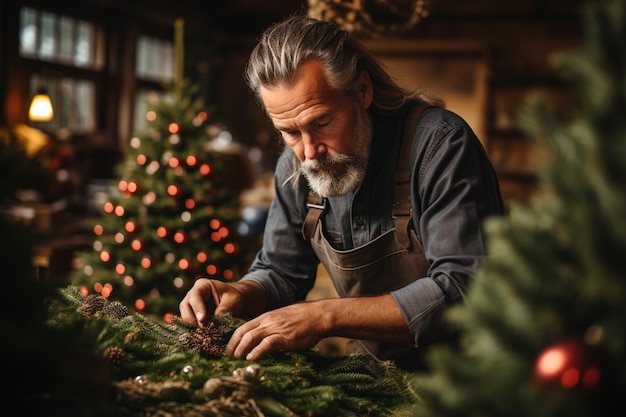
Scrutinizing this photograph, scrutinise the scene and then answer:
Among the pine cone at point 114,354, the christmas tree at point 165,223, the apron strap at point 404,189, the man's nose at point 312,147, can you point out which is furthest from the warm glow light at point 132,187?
the pine cone at point 114,354

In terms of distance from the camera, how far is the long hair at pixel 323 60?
1983mm

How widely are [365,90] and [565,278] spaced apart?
1490mm


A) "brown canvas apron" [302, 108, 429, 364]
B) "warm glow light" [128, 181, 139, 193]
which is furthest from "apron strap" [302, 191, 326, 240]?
"warm glow light" [128, 181, 139, 193]

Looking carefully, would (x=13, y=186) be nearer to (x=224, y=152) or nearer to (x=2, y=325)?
(x=2, y=325)

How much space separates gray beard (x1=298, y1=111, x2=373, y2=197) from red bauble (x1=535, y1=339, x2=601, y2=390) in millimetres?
1350

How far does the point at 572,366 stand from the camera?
69 cm

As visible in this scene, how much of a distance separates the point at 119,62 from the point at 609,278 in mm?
7991

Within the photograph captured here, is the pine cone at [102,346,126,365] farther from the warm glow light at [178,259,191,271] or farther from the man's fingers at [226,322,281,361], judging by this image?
the warm glow light at [178,259,191,271]

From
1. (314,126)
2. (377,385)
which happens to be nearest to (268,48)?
(314,126)

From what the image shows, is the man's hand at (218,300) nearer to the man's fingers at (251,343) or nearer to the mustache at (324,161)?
the man's fingers at (251,343)

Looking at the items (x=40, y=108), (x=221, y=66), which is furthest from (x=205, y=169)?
(x=221, y=66)

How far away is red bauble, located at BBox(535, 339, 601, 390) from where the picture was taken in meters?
0.69

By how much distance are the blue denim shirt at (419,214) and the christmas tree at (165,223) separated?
5.60 ft

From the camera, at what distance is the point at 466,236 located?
173cm
